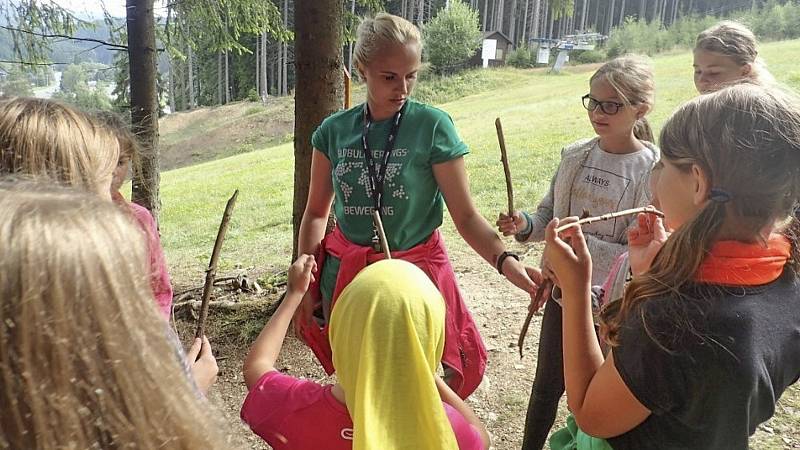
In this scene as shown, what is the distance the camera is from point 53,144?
5.42 feet

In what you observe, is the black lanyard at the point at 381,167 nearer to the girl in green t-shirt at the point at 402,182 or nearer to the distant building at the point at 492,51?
the girl in green t-shirt at the point at 402,182

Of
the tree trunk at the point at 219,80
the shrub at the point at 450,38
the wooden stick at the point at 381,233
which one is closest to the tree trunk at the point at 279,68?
the tree trunk at the point at 219,80

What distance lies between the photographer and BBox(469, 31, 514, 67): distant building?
1798 inches

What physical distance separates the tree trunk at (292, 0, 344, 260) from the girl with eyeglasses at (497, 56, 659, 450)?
198 centimetres

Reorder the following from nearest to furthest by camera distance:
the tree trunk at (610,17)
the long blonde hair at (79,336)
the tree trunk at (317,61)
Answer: the long blonde hair at (79,336), the tree trunk at (317,61), the tree trunk at (610,17)

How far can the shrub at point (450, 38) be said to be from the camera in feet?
135

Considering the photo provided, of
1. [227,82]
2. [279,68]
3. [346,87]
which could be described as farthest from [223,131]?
[346,87]

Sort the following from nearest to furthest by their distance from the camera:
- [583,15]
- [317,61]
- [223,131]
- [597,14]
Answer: [317,61] → [223,131] → [583,15] → [597,14]

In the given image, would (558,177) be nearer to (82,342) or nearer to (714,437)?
(714,437)

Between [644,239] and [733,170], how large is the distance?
28.6 inches

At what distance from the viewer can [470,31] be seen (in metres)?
41.7

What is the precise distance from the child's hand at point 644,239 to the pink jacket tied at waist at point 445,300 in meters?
0.75

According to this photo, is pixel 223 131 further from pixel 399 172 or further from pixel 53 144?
pixel 53 144

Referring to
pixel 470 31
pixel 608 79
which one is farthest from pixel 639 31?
pixel 608 79
